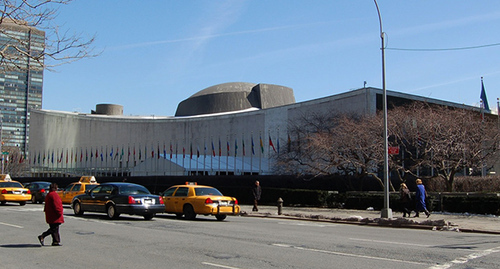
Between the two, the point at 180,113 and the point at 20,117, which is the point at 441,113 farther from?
the point at 20,117

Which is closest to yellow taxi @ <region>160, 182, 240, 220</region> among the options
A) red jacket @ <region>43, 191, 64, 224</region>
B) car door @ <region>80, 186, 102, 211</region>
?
car door @ <region>80, 186, 102, 211</region>

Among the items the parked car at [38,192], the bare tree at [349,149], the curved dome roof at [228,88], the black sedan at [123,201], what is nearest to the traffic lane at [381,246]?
the black sedan at [123,201]

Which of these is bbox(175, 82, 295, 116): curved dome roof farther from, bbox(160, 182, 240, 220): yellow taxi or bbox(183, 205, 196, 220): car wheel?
bbox(183, 205, 196, 220): car wheel

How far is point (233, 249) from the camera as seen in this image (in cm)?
1173

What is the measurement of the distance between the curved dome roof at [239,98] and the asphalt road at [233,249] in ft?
236

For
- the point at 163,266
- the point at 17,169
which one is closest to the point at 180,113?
the point at 17,169

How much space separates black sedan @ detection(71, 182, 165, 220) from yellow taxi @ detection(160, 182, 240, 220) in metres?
1.32

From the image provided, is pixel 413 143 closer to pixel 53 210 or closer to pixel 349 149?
pixel 349 149

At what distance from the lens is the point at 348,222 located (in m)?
21.4

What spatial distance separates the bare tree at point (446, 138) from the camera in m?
30.6

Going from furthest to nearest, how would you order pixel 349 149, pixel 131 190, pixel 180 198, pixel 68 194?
pixel 349 149 < pixel 68 194 < pixel 180 198 < pixel 131 190

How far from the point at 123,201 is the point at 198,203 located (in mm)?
3079

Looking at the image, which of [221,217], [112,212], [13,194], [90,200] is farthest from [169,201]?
[13,194]

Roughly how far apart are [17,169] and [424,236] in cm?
9435
